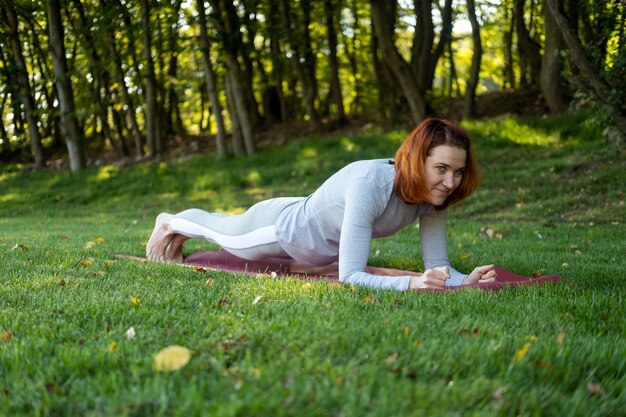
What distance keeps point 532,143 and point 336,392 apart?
11.6 metres

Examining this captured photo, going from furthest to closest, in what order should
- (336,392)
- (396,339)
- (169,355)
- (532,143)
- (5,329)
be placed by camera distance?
(532,143) → (5,329) → (396,339) → (169,355) → (336,392)

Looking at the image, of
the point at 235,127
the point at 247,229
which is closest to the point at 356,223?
the point at 247,229

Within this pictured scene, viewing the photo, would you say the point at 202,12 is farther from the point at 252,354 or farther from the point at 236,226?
the point at 252,354

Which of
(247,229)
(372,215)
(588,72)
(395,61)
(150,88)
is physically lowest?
(247,229)

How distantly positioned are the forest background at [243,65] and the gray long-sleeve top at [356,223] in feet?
27.4

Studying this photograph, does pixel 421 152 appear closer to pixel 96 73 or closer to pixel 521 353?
pixel 521 353

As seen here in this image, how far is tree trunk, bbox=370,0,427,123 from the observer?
13.6 meters

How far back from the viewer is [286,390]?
6.63 ft

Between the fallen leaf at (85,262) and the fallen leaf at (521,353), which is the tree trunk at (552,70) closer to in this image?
the fallen leaf at (85,262)

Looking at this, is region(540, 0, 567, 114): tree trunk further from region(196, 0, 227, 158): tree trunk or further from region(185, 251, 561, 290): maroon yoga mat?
region(185, 251, 561, 290): maroon yoga mat

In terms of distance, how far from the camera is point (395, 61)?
1380 cm

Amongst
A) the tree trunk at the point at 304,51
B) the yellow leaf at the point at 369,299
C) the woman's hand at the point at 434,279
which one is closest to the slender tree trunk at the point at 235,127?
the tree trunk at the point at 304,51

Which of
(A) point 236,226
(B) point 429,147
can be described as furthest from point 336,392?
(A) point 236,226

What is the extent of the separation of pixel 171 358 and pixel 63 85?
1549cm
